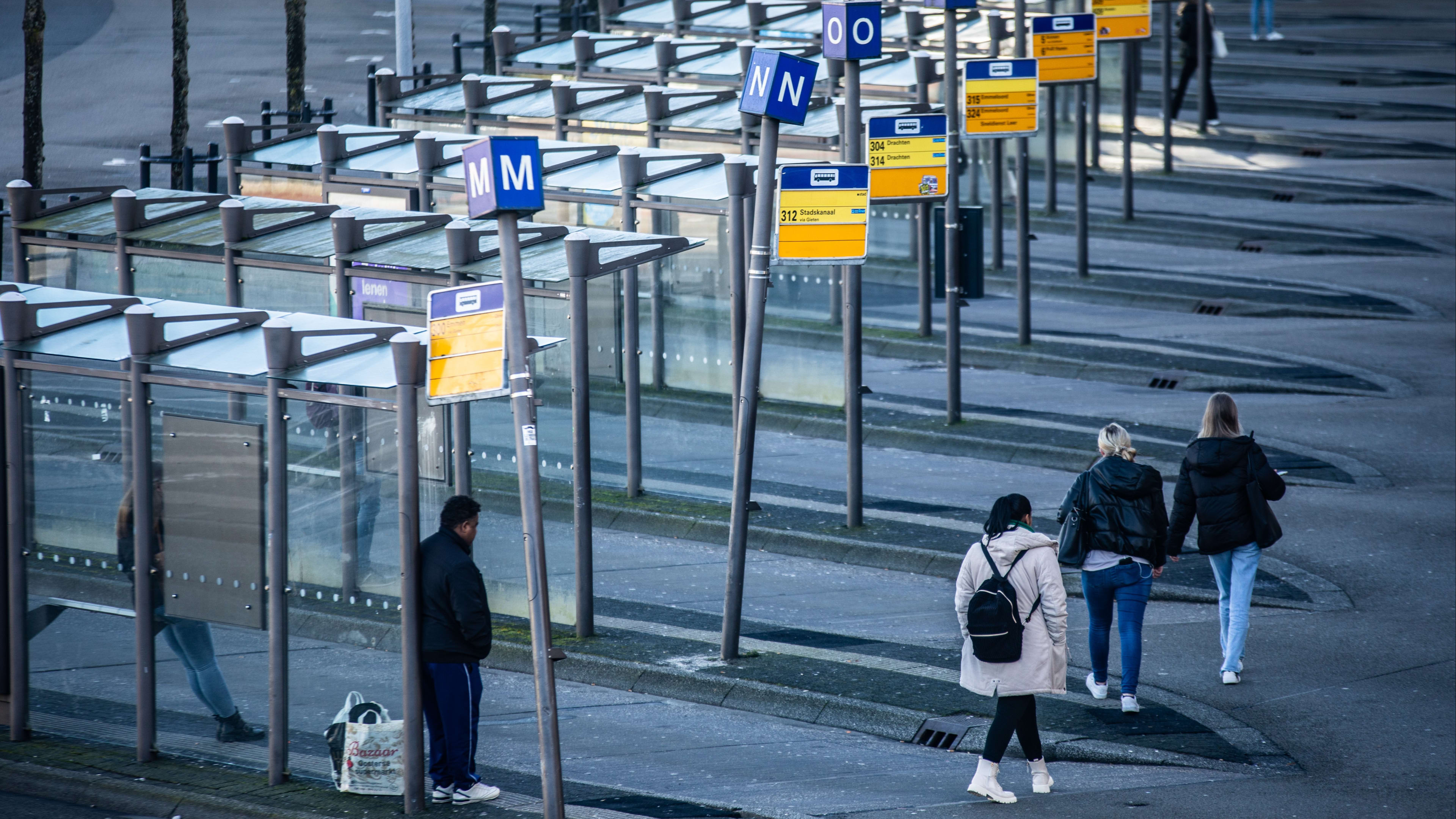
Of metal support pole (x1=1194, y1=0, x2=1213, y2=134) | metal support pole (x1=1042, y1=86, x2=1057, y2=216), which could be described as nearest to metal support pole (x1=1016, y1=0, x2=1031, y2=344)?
metal support pole (x1=1042, y1=86, x2=1057, y2=216)

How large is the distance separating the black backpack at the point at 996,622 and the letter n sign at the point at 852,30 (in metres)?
4.59

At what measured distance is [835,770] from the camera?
860 cm

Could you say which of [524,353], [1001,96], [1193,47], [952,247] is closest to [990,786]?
[524,353]

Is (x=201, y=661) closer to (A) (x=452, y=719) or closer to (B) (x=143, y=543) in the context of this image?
(B) (x=143, y=543)

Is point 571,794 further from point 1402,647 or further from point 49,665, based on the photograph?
point 1402,647

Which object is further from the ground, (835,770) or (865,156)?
(865,156)

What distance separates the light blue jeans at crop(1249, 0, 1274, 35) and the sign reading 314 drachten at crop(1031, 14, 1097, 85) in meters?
24.0

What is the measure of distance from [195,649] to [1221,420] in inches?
233

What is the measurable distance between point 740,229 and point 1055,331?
6.78 metres

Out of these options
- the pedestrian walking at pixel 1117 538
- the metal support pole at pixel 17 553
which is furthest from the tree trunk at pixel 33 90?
Result: the pedestrian walking at pixel 1117 538

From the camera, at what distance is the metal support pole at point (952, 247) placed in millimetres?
14375

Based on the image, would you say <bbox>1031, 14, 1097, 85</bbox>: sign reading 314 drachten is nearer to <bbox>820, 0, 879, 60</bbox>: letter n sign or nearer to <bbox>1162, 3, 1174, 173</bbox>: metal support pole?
<bbox>820, 0, 879, 60</bbox>: letter n sign

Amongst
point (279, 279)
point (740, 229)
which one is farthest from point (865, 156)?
point (279, 279)

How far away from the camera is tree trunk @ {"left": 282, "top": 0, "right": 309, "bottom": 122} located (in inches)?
742
